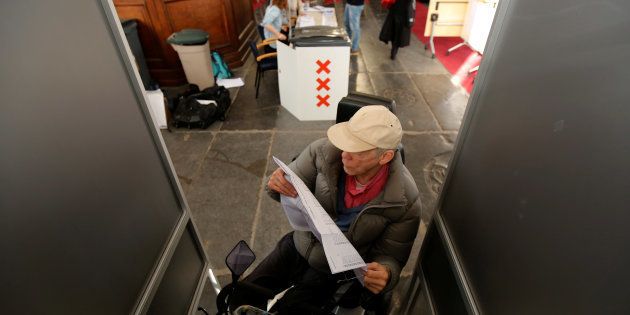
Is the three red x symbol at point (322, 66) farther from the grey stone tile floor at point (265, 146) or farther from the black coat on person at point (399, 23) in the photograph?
the black coat on person at point (399, 23)

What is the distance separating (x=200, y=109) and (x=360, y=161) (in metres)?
3.61

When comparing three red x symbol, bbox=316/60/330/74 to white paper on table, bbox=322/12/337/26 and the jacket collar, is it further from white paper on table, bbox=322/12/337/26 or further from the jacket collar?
the jacket collar

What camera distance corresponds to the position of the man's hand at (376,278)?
5.27 feet

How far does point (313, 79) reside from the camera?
447 centimetres

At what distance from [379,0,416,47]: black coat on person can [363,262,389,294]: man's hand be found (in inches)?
217

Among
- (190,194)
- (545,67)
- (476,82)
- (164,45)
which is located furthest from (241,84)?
(545,67)

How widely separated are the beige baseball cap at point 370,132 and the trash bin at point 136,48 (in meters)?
4.50

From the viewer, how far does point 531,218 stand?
1009 millimetres

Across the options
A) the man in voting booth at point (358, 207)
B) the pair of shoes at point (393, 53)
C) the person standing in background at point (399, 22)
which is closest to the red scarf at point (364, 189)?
the man in voting booth at point (358, 207)

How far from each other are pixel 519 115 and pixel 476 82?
0.30 meters

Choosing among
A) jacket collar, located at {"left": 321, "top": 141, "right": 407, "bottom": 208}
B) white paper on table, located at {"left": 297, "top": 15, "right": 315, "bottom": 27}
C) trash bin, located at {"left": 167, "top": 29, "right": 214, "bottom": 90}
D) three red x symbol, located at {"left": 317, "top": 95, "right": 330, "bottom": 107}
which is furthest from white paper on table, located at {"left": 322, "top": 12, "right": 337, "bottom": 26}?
jacket collar, located at {"left": 321, "top": 141, "right": 407, "bottom": 208}

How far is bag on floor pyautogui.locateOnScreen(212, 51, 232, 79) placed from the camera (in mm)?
5797

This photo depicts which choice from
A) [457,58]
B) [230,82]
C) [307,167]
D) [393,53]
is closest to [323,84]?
[230,82]

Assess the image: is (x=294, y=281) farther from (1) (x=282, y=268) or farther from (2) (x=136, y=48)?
(2) (x=136, y=48)
